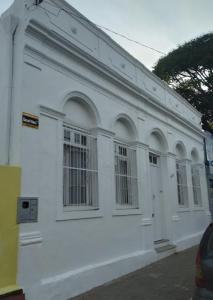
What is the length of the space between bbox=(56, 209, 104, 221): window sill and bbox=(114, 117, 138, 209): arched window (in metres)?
1.09

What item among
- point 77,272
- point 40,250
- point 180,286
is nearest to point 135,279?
point 180,286

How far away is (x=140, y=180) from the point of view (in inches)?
348

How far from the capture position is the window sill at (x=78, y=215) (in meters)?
5.99

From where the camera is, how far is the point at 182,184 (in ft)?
40.5

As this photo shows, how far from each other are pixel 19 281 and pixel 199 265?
2.68m

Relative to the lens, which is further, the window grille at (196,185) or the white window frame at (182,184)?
the window grille at (196,185)

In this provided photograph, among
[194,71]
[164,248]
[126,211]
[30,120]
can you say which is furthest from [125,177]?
[194,71]

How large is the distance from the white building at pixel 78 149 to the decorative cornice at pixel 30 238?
0.06ft

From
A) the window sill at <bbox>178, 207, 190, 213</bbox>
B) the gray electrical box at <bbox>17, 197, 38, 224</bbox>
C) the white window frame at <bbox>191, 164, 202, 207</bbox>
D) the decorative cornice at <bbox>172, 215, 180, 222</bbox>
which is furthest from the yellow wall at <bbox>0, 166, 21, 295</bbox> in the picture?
the white window frame at <bbox>191, 164, 202, 207</bbox>

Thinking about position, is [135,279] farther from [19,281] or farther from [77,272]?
[19,281]

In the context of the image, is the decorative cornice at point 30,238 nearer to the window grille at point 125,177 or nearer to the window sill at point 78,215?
the window sill at point 78,215

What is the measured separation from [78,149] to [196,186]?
8285 mm

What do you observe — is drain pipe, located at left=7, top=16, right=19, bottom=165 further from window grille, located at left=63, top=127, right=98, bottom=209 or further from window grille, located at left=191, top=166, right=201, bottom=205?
window grille, located at left=191, top=166, right=201, bottom=205

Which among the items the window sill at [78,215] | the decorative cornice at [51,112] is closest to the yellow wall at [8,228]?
the window sill at [78,215]
